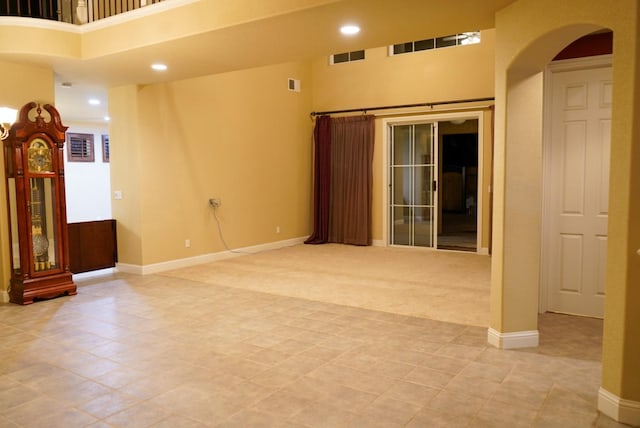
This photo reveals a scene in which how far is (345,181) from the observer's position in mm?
8945

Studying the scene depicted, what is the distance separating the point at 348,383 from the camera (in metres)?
3.02

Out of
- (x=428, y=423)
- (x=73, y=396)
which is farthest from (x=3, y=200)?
(x=428, y=423)

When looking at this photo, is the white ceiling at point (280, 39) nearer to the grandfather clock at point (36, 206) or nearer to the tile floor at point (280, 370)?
the grandfather clock at point (36, 206)

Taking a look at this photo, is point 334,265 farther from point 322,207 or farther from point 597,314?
point 597,314

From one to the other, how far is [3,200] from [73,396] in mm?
3177

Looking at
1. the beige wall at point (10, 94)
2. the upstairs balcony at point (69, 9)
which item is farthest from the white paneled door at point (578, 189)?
the beige wall at point (10, 94)

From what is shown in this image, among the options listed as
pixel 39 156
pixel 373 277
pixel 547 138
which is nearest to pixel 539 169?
pixel 547 138

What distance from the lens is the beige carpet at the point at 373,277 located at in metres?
4.86

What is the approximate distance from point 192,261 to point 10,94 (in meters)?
3.10

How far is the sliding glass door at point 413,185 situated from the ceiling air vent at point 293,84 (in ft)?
6.42

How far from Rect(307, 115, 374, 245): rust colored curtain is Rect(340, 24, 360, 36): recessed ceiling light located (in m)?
4.46

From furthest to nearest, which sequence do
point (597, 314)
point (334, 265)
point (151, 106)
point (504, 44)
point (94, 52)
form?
point (334, 265) < point (151, 106) < point (94, 52) < point (597, 314) < point (504, 44)

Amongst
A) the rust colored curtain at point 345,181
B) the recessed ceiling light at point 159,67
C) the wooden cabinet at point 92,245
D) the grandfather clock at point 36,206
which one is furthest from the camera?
the rust colored curtain at point 345,181

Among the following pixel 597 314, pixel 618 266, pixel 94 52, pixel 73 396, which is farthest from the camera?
pixel 94 52
